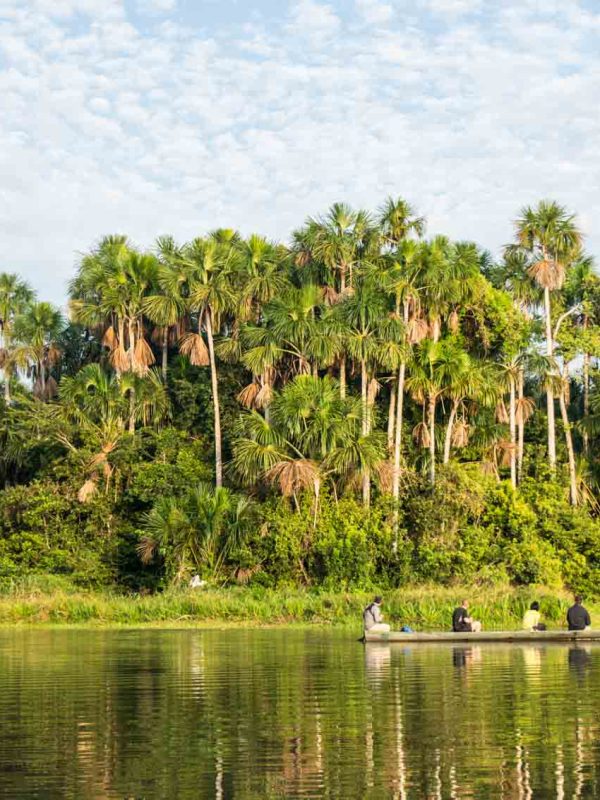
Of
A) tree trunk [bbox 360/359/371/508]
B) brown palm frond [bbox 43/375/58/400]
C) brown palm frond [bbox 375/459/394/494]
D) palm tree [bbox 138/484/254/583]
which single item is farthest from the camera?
brown palm frond [bbox 43/375/58/400]

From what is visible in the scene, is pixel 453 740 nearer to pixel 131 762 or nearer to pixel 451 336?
pixel 131 762

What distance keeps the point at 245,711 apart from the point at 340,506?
1234 inches

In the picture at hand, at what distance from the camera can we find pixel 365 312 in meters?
49.4

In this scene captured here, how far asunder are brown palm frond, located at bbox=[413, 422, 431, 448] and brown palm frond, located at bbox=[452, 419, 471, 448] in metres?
1.03

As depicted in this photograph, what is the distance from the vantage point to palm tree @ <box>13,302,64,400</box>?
Answer: 199 ft

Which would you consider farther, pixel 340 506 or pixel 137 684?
pixel 340 506

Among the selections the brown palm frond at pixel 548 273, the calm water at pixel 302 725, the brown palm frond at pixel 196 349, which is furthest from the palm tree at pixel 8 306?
the calm water at pixel 302 725

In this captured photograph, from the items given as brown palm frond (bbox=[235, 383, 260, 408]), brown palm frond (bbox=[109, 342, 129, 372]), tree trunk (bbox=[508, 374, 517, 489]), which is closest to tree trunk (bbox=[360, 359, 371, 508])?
brown palm frond (bbox=[235, 383, 260, 408])

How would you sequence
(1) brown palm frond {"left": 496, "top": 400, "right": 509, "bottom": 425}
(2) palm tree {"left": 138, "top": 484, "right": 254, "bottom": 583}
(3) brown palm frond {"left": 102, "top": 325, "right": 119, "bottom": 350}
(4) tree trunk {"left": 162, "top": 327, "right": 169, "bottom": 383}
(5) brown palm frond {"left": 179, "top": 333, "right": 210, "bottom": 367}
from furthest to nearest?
(4) tree trunk {"left": 162, "top": 327, "right": 169, "bottom": 383}, (3) brown palm frond {"left": 102, "top": 325, "right": 119, "bottom": 350}, (1) brown palm frond {"left": 496, "top": 400, "right": 509, "bottom": 425}, (5) brown palm frond {"left": 179, "top": 333, "right": 210, "bottom": 367}, (2) palm tree {"left": 138, "top": 484, "right": 254, "bottom": 583}

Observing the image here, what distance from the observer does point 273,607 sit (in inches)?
1639

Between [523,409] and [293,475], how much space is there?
1169 cm

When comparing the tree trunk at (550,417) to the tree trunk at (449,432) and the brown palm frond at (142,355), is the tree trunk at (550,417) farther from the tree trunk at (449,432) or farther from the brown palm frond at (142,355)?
the brown palm frond at (142,355)

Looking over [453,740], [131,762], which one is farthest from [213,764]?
[453,740]

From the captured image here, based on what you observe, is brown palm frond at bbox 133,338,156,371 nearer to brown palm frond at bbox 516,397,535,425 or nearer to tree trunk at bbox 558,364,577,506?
brown palm frond at bbox 516,397,535,425
